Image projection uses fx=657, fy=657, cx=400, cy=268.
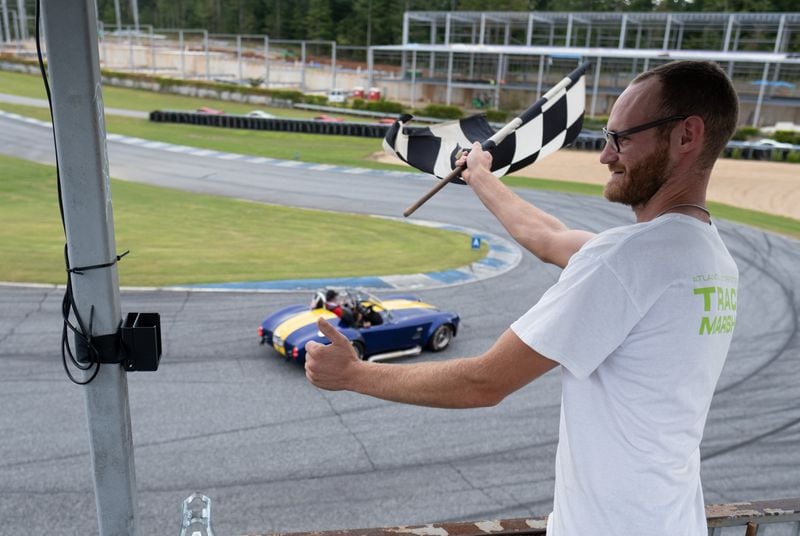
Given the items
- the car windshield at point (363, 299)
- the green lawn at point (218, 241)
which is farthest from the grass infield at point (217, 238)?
the car windshield at point (363, 299)

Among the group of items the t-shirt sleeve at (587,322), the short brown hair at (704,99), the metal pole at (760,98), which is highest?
the short brown hair at (704,99)

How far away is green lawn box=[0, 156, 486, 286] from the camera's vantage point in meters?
14.4

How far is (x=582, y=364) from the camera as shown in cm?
144

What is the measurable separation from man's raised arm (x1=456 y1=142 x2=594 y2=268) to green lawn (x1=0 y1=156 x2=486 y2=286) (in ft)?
40.4

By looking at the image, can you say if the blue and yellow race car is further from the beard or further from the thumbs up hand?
the beard

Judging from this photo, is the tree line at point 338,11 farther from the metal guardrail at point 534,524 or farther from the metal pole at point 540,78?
the metal guardrail at point 534,524

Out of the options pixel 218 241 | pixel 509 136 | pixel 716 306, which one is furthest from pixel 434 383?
pixel 218 241

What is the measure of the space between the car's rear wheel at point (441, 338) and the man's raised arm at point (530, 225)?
27.9ft

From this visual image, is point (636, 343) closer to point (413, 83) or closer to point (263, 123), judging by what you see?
point (263, 123)

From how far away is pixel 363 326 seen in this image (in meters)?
9.99

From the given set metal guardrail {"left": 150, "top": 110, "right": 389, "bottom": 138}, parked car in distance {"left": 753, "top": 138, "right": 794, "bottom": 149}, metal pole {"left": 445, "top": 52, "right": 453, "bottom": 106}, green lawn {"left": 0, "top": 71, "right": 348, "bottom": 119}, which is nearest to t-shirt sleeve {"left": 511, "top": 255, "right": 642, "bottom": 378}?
metal guardrail {"left": 150, "top": 110, "right": 389, "bottom": 138}

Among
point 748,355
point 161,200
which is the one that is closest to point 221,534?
point 748,355

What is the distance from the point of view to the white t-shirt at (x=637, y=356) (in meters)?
1.43

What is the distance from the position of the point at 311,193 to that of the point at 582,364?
24.3 m
